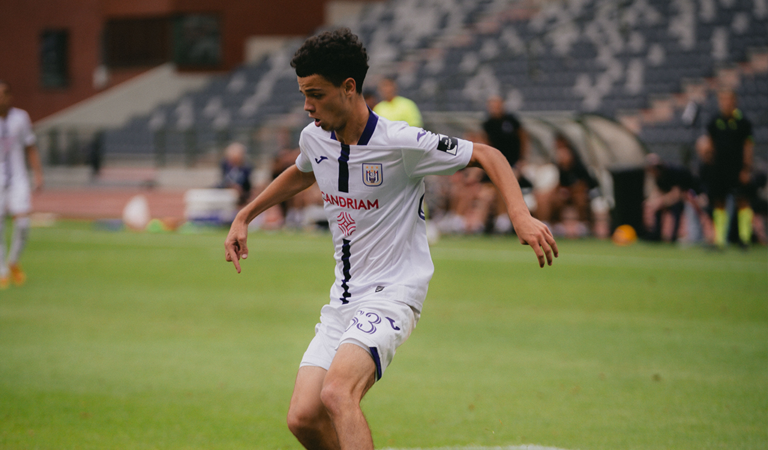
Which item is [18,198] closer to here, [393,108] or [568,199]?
[393,108]

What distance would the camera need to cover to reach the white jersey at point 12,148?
1116 centimetres

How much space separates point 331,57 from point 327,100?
183 mm

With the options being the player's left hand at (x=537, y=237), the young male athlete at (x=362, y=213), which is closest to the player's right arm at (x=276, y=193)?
the young male athlete at (x=362, y=213)

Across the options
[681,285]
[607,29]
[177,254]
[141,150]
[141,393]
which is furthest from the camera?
[141,150]

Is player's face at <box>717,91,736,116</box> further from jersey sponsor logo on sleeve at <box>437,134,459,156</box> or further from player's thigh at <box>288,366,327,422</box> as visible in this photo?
player's thigh at <box>288,366,327,422</box>

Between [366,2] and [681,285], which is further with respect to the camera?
[366,2]

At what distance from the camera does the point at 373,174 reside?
3.91m

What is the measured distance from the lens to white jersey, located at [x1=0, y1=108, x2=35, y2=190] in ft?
36.6

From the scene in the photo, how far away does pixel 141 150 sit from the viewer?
32.3 metres

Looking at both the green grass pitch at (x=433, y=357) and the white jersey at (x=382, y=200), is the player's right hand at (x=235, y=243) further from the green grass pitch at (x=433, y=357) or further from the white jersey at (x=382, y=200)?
the green grass pitch at (x=433, y=357)

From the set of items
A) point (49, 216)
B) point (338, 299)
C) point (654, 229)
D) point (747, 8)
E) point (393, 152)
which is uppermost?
point (747, 8)

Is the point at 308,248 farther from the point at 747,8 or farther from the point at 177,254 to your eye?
the point at 747,8

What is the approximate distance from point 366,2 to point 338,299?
36.2m

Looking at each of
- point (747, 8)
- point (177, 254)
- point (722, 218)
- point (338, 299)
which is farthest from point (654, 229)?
point (338, 299)
